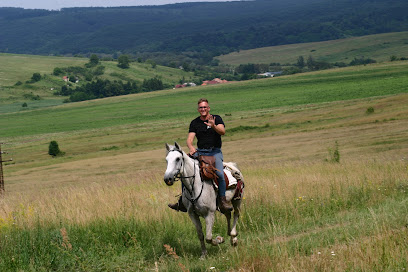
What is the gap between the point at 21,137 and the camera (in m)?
92.8

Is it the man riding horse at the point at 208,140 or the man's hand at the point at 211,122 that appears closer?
the man's hand at the point at 211,122

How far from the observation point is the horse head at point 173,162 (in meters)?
9.24

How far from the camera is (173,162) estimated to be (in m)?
9.50

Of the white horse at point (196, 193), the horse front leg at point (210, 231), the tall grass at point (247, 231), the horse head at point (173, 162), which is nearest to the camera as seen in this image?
the tall grass at point (247, 231)

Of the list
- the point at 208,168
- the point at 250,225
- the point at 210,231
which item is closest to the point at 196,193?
the point at 208,168

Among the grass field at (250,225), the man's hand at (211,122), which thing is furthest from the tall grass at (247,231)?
the man's hand at (211,122)

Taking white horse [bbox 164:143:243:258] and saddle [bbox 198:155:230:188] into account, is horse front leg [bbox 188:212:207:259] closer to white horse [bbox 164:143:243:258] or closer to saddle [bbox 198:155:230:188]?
white horse [bbox 164:143:243:258]

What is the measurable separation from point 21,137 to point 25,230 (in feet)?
281

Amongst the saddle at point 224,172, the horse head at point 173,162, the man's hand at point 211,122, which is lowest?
the saddle at point 224,172

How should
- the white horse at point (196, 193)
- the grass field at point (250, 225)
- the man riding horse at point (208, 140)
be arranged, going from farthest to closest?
the man riding horse at point (208, 140)
the white horse at point (196, 193)
the grass field at point (250, 225)

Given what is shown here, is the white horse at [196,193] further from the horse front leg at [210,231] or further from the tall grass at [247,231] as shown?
the tall grass at [247,231]

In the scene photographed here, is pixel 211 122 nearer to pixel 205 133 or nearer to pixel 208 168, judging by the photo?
pixel 205 133

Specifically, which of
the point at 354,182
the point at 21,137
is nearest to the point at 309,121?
the point at 354,182

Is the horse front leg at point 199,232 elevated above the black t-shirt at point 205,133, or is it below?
below
